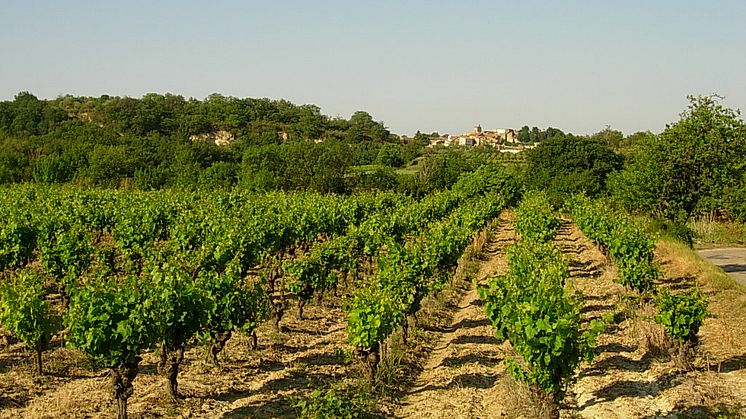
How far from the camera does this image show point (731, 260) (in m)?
28.4

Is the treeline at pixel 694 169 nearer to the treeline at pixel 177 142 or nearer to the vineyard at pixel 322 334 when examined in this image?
the vineyard at pixel 322 334

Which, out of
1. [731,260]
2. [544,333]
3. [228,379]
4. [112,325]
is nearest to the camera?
[112,325]

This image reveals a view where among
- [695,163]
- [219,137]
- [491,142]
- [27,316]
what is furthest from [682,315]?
[491,142]

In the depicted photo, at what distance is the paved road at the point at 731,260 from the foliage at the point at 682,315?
41.8ft

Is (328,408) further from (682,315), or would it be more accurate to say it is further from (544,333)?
(682,315)

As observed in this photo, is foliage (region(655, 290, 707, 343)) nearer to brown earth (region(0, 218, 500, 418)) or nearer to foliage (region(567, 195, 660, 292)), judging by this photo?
foliage (region(567, 195, 660, 292))

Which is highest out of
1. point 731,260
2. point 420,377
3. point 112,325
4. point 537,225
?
point 537,225

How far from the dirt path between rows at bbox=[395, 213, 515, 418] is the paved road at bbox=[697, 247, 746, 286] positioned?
12222mm

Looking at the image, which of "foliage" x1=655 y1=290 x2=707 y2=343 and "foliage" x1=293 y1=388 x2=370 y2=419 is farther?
"foliage" x1=655 y1=290 x2=707 y2=343

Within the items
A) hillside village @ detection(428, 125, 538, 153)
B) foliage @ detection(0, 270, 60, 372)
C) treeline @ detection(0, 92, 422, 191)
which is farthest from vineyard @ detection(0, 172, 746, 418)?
hillside village @ detection(428, 125, 538, 153)

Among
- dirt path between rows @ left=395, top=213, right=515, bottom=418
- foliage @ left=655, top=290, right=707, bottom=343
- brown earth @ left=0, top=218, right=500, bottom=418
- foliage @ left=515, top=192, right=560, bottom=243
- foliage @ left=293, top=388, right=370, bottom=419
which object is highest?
foliage @ left=515, top=192, right=560, bottom=243

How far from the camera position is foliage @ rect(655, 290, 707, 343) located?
10844 mm

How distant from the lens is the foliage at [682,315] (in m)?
10.8

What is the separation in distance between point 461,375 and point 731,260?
71.2 feet
